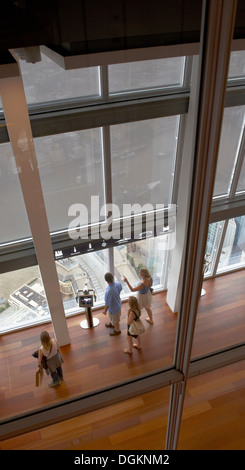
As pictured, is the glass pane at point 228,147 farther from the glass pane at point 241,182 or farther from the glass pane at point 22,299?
the glass pane at point 22,299

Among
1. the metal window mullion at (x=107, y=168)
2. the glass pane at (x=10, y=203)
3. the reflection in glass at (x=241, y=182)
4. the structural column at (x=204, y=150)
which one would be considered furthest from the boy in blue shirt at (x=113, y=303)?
A: the reflection in glass at (x=241, y=182)

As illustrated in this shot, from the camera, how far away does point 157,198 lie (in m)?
3.66

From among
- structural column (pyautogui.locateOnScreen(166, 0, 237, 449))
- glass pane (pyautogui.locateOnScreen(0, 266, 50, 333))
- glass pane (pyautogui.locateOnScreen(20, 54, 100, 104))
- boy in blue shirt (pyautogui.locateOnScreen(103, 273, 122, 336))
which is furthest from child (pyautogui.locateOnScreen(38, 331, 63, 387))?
glass pane (pyautogui.locateOnScreen(20, 54, 100, 104))

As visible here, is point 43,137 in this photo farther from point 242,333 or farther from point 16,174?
point 242,333

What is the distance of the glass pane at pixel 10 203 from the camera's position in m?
3.42

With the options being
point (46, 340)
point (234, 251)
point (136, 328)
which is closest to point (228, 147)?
point (234, 251)

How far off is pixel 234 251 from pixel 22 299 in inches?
101

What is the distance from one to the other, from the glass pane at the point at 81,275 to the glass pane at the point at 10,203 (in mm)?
587

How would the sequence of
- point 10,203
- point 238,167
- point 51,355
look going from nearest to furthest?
point 238,167 → point 10,203 → point 51,355

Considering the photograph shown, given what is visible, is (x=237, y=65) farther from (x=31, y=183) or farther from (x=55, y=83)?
(x=31, y=183)

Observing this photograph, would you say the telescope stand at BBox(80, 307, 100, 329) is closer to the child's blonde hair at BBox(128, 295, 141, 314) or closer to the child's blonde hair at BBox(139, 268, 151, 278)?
the child's blonde hair at BBox(128, 295, 141, 314)

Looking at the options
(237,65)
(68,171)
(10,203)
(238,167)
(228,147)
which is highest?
(237,65)

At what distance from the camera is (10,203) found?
12.1 feet
